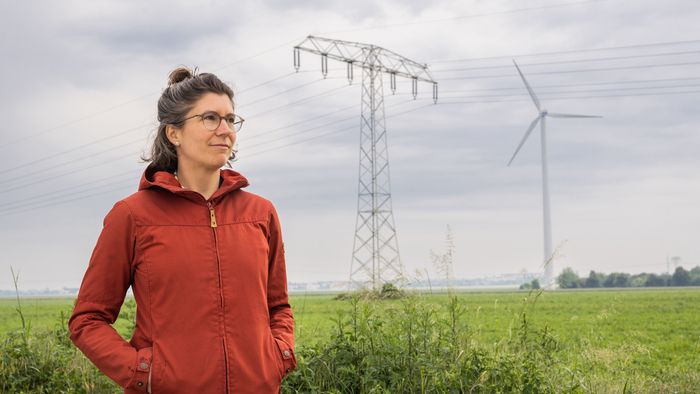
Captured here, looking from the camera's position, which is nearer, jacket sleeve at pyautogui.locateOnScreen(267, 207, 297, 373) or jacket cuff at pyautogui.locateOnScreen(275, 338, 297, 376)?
jacket cuff at pyautogui.locateOnScreen(275, 338, 297, 376)

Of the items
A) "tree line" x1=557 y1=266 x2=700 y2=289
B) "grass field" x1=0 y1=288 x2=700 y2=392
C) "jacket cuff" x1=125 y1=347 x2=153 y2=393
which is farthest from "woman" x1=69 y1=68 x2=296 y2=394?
"tree line" x1=557 y1=266 x2=700 y2=289

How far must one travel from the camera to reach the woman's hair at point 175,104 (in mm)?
3102

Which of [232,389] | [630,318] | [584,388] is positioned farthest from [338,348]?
[630,318]

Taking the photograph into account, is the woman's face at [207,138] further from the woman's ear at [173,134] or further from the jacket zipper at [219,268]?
the jacket zipper at [219,268]

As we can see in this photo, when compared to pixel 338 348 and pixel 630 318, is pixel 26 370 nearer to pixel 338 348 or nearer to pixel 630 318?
pixel 338 348

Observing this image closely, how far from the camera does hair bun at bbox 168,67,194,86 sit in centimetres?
331

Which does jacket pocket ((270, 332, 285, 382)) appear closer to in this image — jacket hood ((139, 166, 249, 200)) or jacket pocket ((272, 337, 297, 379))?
jacket pocket ((272, 337, 297, 379))

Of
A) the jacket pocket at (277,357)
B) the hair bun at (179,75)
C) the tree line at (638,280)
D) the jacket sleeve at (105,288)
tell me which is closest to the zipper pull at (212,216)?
the jacket sleeve at (105,288)

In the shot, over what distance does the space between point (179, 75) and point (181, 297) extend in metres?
0.99

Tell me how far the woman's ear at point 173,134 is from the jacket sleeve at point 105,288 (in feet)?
1.07

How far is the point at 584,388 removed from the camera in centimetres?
586

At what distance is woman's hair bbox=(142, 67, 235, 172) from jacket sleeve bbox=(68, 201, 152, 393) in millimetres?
294

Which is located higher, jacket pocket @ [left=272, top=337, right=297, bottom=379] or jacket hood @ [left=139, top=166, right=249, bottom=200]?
jacket hood @ [left=139, top=166, right=249, bottom=200]

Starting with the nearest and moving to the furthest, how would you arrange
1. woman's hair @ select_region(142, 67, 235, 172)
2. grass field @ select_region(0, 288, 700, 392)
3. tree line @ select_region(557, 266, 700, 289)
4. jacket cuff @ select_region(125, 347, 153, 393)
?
1. jacket cuff @ select_region(125, 347, 153, 393)
2. woman's hair @ select_region(142, 67, 235, 172)
3. grass field @ select_region(0, 288, 700, 392)
4. tree line @ select_region(557, 266, 700, 289)
